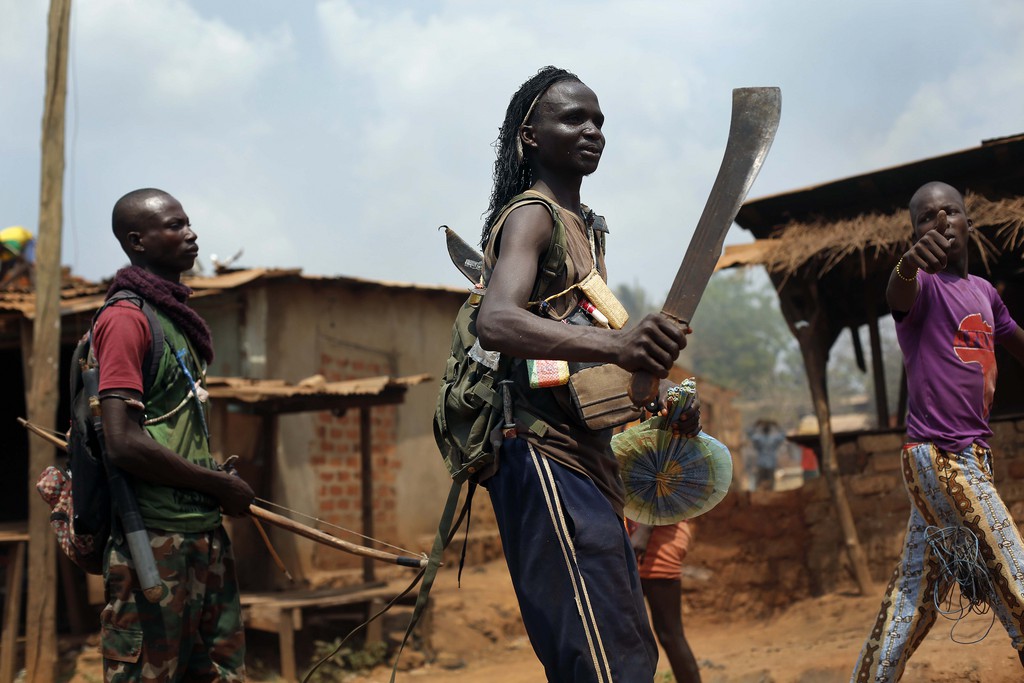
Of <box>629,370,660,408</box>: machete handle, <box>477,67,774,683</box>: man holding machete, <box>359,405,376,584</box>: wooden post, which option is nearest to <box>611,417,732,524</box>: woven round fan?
<box>477,67,774,683</box>: man holding machete

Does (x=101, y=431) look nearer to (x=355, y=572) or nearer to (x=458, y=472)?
(x=458, y=472)

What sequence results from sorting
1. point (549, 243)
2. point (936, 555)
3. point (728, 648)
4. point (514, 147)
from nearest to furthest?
point (549, 243) < point (514, 147) < point (936, 555) < point (728, 648)

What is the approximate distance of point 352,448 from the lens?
11.8m

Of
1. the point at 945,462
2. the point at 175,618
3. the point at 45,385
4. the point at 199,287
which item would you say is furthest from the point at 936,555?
the point at 199,287

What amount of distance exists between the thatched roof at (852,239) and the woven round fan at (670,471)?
201 inches

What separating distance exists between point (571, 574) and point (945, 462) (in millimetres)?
1850

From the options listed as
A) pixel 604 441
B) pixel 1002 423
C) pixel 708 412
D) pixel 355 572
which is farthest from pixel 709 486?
pixel 708 412

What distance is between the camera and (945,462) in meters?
3.58

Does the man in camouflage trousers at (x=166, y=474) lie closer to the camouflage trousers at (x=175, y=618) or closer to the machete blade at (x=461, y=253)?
the camouflage trousers at (x=175, y=618)

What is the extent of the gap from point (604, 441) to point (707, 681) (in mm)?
4476

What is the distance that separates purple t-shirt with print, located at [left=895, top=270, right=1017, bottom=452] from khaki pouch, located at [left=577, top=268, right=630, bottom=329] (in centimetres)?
158

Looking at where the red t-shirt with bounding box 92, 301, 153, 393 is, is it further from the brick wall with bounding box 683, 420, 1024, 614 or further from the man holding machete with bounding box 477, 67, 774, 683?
the brick wall with bounding box 683, 420, 1024, 614

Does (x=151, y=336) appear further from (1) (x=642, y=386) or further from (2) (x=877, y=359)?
(2) (x=877, y=359)

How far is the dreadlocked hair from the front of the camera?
8.92 feet
